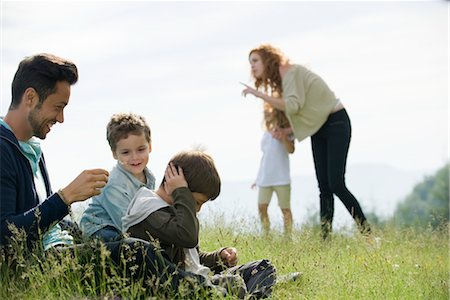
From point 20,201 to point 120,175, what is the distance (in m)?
0.66

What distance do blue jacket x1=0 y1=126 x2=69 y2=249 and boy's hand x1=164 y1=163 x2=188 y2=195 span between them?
0.62 m

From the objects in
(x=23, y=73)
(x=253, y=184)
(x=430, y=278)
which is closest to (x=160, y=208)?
(x=23, y=73)

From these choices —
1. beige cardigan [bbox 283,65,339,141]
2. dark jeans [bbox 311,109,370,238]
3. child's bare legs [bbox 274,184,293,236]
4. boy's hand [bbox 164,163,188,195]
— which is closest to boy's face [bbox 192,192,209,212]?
boy's hand [bbox 164,163,188,195]

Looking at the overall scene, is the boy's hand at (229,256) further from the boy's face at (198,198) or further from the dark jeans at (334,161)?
the dark jeans at (334,161)

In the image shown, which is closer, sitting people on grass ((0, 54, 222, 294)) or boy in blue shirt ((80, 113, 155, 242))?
sitting people on grass ((0, 54, 222, 294))

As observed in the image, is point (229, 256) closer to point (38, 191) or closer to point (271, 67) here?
point (38, 191)

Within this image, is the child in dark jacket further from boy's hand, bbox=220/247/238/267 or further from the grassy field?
the grassy field

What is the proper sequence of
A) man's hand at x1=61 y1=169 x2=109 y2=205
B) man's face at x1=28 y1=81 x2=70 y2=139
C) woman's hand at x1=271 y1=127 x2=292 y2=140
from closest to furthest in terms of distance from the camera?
man's hand at x1=61 y1=169 x2=109 y2=205
man's face at x1=28 y1=81 x2=70 y2=139
woman's hand at x1=271 y1=127 x2=292 y2=140

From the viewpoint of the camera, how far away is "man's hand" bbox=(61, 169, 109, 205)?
472cm

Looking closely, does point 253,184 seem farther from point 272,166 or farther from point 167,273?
point 167,273

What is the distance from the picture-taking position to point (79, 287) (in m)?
4.69

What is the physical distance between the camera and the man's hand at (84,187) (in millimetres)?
4719

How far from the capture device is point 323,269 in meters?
5.82

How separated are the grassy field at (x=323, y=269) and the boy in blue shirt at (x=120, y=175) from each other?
14.0 inches
